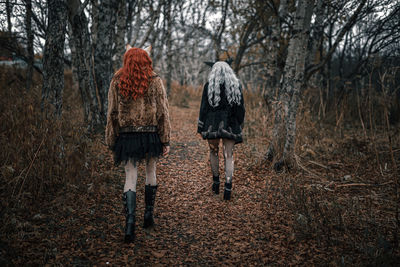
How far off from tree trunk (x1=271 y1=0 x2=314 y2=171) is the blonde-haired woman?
4.53 feet

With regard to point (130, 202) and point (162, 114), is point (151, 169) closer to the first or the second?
point (130, 202)

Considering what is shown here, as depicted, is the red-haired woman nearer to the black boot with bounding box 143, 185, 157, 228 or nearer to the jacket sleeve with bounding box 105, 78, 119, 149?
the jacket sleeve with bounding box 105, 78, 119, 149

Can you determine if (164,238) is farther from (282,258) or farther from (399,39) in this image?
(399,39)

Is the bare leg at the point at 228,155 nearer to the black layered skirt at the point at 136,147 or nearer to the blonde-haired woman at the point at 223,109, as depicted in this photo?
Result: the blonde-haired woman at the point at 223,109

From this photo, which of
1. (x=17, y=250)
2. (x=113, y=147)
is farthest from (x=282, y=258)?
(x=17, y=250)

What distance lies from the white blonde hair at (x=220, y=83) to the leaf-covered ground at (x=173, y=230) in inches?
63.7

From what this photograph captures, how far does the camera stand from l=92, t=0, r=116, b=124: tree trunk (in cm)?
571

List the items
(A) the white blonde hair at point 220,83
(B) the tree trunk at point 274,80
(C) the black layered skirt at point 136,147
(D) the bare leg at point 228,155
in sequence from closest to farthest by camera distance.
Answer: (C) the black layered skirt at point 136,147
(A) the white blonde hair at point 220,83
(D) the bare leg at point 228,155
(B) the tree trunk at point 274,80

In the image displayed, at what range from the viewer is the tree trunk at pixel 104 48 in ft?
18.7

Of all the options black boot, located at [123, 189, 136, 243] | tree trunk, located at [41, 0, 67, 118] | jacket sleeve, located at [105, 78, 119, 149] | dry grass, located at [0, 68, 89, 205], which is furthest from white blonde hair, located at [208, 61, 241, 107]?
tree trunk, located at [41, 0, 67, 118]

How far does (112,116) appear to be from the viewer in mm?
2652

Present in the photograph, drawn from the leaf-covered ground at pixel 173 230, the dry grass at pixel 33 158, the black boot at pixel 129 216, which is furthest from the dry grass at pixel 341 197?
the dry grass at pixel 33 158

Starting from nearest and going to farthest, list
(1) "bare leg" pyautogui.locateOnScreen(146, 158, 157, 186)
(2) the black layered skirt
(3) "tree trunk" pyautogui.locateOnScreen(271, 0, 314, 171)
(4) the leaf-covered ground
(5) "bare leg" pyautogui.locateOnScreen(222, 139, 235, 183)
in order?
(4) the leaf-covered ground < (2) the black layered skirt < (1) "bare leg" pyautogui.locateOnScreen(146, 158, 157, 186) < (5) "bare leg" pyautogui.locateOnScreen(222, 139, 235, 183) < (3) "tree trunk" pyautogui.locateOnScreen(271, 0, 314, 171)

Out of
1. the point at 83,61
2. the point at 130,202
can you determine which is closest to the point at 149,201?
the point at 130,202
